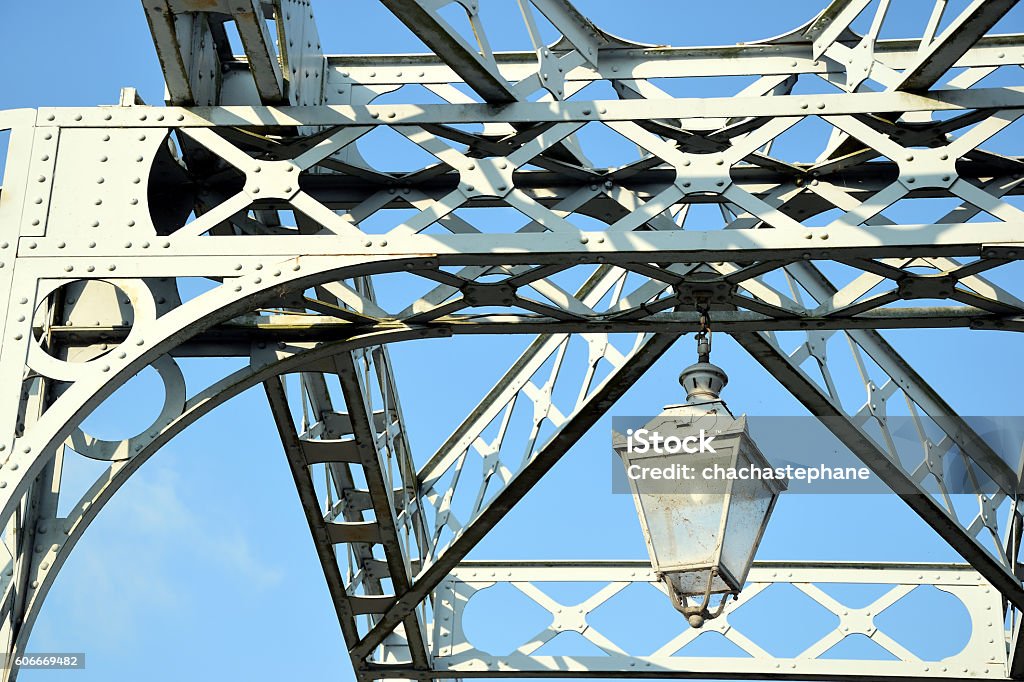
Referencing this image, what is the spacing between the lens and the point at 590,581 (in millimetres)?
14102

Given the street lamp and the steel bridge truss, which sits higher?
the steel bridge truss

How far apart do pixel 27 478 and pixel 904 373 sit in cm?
640

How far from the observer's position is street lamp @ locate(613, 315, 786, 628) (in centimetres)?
659

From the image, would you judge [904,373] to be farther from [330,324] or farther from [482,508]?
[330,324]

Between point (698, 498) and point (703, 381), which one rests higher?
point (703, 381)

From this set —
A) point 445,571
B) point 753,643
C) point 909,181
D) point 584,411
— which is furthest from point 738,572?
point 753,643

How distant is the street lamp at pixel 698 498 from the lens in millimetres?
6590

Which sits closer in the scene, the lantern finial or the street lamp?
the street lamp

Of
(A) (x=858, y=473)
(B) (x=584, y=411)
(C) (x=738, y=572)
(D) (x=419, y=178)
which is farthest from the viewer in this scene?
(A) (x=858, y=473)

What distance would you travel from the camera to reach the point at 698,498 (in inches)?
262

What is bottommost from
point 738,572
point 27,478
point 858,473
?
point 738,572

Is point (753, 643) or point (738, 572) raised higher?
point (753, 643)

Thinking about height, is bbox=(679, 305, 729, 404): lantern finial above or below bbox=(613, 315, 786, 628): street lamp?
above

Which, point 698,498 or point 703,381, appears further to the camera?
point 703,381
